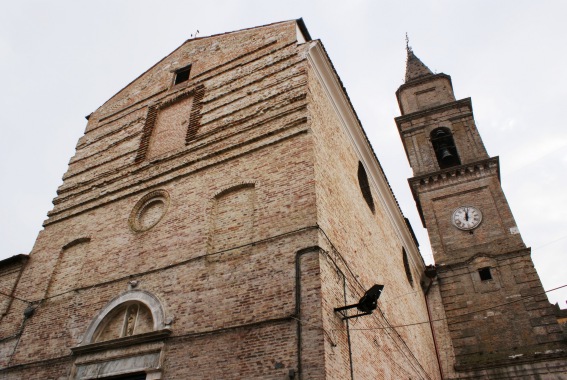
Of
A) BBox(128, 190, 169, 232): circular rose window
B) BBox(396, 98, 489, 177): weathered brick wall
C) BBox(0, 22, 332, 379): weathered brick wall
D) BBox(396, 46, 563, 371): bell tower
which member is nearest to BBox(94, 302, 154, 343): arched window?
BBox(0, 22, 332, 379): weathered brick wall

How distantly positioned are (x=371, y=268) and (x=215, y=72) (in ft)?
19.2

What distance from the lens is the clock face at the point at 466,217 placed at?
16828 millimetres

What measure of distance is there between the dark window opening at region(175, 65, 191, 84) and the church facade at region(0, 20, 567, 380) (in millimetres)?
104

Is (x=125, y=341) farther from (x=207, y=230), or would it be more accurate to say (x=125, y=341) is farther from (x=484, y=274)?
(x=484, y=274)

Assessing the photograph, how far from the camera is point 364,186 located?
10.9 m

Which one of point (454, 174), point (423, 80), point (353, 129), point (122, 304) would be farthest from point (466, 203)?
point (122, 304)

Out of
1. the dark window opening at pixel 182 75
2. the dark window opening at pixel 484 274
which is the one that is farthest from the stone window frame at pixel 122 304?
the dark window opening at pixel 484 274

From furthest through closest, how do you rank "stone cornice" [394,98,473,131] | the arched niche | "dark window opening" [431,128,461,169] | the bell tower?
"stone cornice" [394,98,473,131] < "dark window opening" [431,128,461,169] < the bell tower < the arched niche

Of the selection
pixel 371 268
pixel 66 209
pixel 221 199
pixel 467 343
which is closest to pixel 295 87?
pixel 221 199

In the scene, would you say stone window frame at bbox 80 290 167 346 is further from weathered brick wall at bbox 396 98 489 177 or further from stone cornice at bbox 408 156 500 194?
weathered brick wall at bbox 396 98 489 177

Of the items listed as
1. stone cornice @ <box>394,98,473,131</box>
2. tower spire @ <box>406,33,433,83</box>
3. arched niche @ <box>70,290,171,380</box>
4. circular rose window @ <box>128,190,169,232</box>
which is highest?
tower spire @ <box>406,33,433,83</box>

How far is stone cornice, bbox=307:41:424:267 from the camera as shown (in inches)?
370

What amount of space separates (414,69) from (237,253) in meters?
20.2

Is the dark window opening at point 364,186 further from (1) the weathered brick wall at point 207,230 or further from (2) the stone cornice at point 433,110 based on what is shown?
(2) the stone cornice at point 433,110
